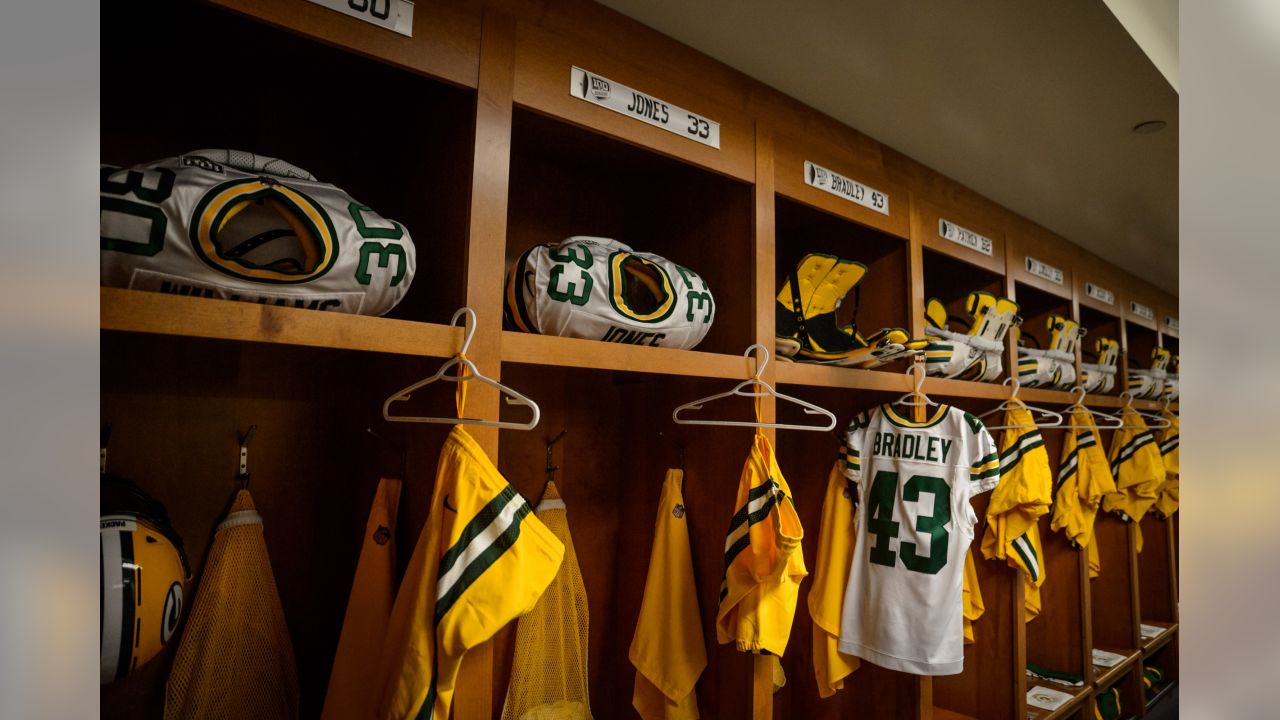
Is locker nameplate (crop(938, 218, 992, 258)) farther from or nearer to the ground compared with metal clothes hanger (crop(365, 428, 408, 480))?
farther from the ground

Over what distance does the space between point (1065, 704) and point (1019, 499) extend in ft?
3.14

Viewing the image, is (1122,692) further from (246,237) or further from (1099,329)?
(246,237)

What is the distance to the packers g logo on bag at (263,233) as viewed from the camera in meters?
0.77

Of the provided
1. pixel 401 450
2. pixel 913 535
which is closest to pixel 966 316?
pixel 913 535

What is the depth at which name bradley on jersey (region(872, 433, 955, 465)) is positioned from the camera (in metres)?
1.66

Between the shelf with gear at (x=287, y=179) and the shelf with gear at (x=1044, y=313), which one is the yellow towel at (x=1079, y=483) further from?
the shelf with gear at (x=287, y=179)

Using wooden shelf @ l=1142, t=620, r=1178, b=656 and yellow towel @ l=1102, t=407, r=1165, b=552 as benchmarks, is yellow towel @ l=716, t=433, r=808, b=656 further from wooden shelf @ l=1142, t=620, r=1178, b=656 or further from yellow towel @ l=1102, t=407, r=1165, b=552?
wooden shelf @ l=1142, t=620, r=1178, b=656

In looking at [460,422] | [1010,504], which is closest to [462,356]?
[460,422]

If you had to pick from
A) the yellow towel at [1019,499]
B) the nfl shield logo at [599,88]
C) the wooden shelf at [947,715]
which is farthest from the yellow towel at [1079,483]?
the nfl shield logo at [599,88]

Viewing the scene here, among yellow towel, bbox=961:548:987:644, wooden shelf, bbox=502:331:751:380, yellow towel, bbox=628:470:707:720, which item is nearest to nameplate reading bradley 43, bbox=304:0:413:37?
wooden shelf, bbox=502:331:751:380

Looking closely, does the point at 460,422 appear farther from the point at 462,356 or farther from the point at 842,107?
the point at 842,107

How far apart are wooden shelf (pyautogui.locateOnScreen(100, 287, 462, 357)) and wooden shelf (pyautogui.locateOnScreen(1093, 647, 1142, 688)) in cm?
310

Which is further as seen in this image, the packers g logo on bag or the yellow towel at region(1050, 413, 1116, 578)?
the yellow towel at region(1050, 413, 1116, 578)

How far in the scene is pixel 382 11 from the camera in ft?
3.08
